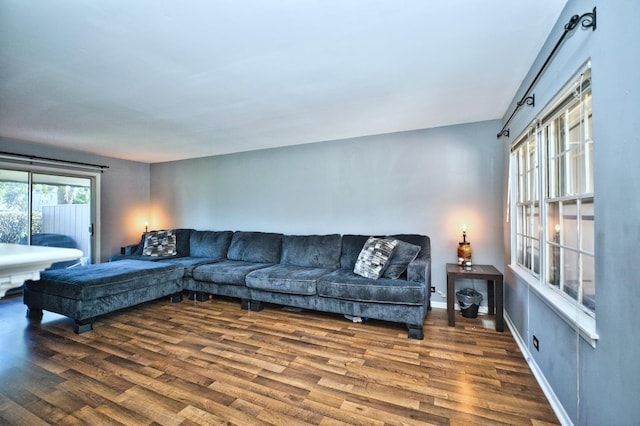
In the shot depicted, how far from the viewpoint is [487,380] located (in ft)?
6.41

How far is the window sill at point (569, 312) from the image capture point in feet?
4.23

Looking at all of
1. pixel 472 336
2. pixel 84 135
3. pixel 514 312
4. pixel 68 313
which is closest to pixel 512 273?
pixel 514 312

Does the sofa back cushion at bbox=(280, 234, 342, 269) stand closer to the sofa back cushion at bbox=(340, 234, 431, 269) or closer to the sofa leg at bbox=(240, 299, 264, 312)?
the sofa back cushion at bbox=(340, 234, 431, 269)

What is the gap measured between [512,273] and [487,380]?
1.22m

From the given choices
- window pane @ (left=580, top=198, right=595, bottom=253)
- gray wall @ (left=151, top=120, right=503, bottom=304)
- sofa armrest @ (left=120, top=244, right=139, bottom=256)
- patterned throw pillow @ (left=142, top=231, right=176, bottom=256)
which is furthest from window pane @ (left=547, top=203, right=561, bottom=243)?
sofa armrest @ (left=120, top=244, right=139, bottom=256)

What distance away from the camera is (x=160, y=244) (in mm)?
4711

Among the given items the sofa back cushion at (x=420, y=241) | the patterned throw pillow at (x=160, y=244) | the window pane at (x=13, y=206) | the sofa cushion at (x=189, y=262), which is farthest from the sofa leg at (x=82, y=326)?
the sofa back cushion at (x=420, y=241)

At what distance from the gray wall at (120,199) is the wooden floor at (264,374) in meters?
2.33

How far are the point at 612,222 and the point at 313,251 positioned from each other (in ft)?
10.0

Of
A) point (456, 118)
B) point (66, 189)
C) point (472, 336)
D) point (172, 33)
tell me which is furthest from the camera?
point (66, 189)

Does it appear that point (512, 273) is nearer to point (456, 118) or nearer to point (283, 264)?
point (456, 118)

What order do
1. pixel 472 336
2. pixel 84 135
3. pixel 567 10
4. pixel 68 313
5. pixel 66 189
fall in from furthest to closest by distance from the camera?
pixel 66 189 < pixel 84 135 < pixel 68 313 < pixel 472 336 < pixel 567 10

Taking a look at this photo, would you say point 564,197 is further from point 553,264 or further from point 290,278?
point 290,278

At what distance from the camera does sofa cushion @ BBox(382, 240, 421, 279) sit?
120 inches
